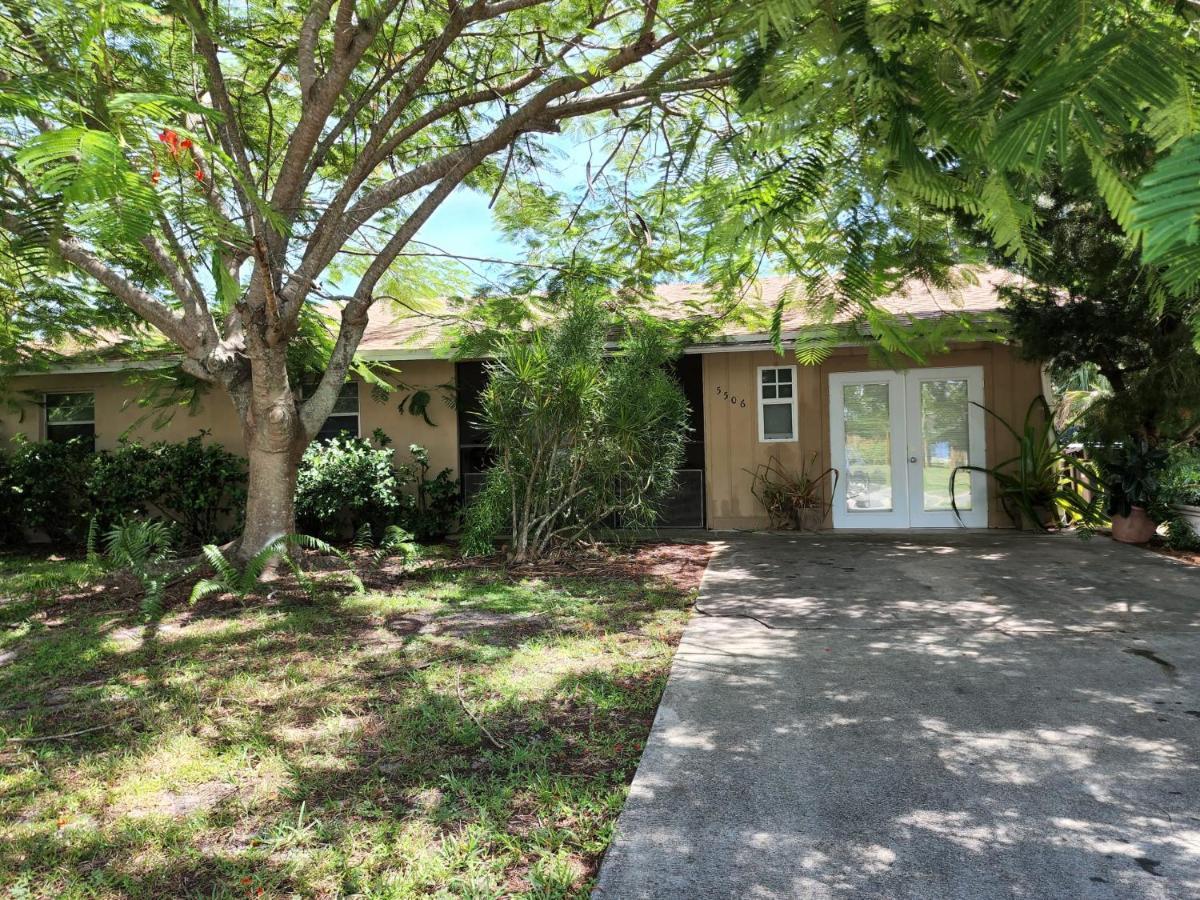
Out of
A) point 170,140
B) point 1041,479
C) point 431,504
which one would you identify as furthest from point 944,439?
point 170,140

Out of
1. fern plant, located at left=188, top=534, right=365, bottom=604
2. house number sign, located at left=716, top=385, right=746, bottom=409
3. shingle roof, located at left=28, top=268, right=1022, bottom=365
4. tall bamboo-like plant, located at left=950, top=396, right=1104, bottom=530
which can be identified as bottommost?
fern plant, located at left=188, top=534, right=365, bottom=604

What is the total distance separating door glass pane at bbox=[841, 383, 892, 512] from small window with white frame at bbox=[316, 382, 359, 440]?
7800 mm

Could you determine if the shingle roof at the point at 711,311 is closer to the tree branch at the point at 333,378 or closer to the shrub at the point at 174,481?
the tree branch at the point at 333,378

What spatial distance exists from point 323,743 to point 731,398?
351 inches

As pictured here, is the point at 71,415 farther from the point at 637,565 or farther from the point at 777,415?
the point at 777,415

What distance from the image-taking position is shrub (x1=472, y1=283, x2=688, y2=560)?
8047mm

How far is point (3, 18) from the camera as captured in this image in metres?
3.90

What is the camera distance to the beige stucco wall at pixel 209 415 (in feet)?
39.0

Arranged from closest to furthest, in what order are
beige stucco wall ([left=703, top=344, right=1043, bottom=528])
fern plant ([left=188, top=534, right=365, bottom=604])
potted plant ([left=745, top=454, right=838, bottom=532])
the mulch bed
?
fern plant ([left=188, top=534, right=365, bottom=604]) < the mulch bed < beige stucco wall ([left=703, top=344, right=1043, bottom=528]) < potted plant ([left=745, top=454, right=838, bottom=532])

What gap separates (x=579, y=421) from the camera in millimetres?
8195

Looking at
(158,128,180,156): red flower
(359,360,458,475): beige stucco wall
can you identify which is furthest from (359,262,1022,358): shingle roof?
(158,128,180,156): red flower

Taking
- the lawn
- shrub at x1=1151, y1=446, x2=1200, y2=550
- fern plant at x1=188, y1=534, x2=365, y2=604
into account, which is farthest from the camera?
shrub at x1=1151, y1=446, x2=1200, y2=550

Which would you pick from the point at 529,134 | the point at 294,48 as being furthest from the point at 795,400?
the point at 294,48

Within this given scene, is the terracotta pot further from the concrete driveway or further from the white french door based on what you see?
the concrete driveway
